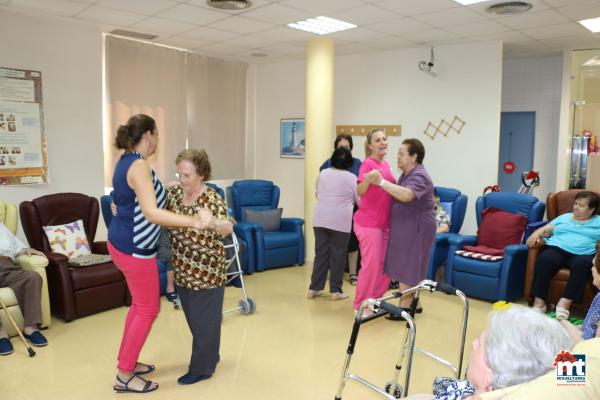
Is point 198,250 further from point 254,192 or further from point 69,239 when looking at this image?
point 254,192

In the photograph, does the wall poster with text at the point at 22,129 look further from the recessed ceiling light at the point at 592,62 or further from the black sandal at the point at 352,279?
the recessed ceiling light at the point at 592,62

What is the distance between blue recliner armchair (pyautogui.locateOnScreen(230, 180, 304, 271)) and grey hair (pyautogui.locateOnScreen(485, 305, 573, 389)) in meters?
4.45

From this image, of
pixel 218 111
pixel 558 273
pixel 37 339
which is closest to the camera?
pixel 37 339

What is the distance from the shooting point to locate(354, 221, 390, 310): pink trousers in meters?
4.01

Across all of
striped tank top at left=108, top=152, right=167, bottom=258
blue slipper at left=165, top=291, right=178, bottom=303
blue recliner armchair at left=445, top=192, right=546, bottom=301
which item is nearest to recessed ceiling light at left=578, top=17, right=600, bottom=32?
blue recliner armchair at left=445, top=192, right=546, bottom=301

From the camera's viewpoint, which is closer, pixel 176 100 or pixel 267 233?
pixel 267 233

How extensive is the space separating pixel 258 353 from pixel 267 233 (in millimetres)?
2541

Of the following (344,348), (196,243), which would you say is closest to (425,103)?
(344,348)

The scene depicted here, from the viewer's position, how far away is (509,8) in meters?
4.48

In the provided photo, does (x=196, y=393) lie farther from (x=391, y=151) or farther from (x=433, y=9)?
(x=391, y=151)

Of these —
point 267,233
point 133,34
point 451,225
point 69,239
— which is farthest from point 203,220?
point 133,34

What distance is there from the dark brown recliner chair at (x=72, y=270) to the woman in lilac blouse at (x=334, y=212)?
1813mm

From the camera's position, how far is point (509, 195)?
5250 mm

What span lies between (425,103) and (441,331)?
3313mm
